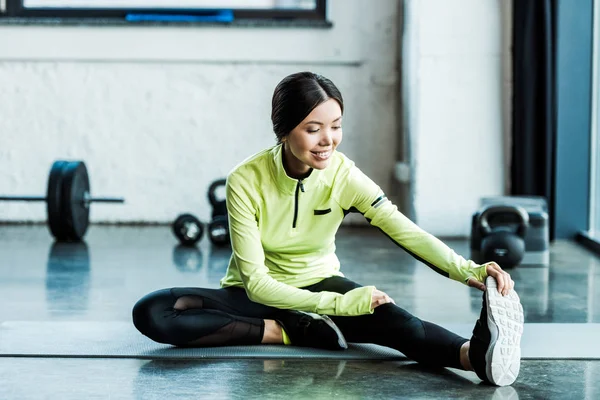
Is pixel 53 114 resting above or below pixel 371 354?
above

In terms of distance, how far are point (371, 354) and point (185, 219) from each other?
8.25ft

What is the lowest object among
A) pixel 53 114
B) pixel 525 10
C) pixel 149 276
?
pixel 149 276

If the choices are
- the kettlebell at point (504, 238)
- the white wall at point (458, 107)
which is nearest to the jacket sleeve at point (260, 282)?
the kettlebell at point (504, 238)

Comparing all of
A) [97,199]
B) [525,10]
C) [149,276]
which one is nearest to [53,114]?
[97,199]

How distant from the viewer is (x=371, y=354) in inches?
99.0

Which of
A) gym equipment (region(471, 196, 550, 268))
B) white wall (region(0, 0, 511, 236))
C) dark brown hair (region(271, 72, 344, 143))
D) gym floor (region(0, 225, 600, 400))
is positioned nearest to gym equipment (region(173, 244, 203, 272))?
gym floor (region(0, 225, 600, 400))

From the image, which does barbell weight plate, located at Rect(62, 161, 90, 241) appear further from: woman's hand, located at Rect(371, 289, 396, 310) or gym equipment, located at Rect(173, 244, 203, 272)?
woman's hand, located at Rect(371, 289, 396, 310)

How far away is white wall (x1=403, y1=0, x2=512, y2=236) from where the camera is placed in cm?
523

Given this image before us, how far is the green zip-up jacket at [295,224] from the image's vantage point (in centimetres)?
235

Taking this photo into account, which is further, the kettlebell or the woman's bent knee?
the kettlebell

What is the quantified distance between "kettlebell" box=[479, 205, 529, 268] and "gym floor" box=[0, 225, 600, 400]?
3.2 inches

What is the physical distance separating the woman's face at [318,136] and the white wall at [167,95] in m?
3.41

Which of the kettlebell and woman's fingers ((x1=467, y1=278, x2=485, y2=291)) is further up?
woman's fingers ((x1=467, y1=278, x2=485, y2=291))

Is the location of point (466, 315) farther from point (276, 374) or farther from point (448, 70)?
point (448, 70)
